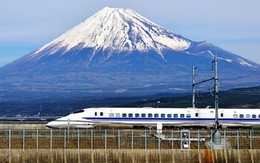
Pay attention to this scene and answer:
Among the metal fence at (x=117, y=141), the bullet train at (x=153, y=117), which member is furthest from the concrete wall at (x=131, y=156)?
the bullet train at (x=153, y=117)

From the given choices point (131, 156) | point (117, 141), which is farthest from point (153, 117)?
point (131, 156)

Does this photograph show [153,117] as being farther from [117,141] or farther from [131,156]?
[131,156]

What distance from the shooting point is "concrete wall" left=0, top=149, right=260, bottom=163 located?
47125 millimetres

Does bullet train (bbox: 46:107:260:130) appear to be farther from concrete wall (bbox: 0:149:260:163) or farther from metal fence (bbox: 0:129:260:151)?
concrete wall (bbox: 0:149:260:163)

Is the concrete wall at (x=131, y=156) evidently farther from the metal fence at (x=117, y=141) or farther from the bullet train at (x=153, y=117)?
the bullet train at (x=153, y=117)

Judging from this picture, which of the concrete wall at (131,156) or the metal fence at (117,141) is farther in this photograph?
the metal fence at (117,141)

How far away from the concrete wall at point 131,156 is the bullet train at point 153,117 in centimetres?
2606

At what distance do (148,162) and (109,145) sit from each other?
5.21 m

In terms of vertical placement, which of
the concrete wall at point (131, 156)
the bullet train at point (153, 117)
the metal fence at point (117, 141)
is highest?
the bullet train at point (153, 117)

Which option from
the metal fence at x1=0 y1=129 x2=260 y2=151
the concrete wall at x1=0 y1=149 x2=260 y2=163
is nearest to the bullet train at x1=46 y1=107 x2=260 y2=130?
the metal fence at x1=0 y1=129 x2=260 y2=151

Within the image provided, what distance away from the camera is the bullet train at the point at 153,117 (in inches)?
2963

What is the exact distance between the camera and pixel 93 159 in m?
47.7

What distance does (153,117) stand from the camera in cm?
7569

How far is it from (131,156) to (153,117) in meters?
27.9
